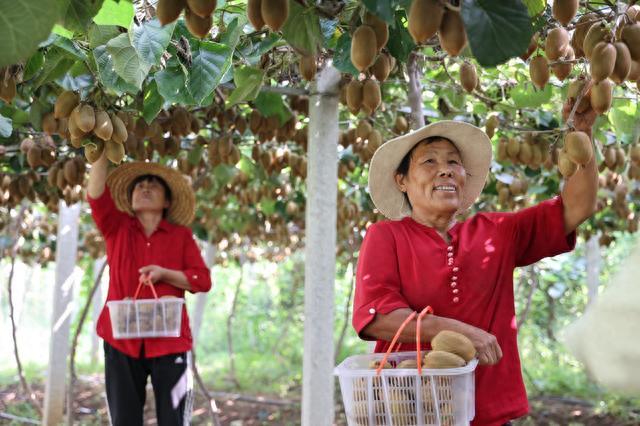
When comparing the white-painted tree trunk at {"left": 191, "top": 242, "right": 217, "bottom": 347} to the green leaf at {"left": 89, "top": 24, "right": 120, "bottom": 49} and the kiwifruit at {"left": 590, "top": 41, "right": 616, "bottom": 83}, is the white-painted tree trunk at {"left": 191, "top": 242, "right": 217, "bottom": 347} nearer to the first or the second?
the green leaf at {"left": 89, "top": 24, "right": 120, "bottom": 49}

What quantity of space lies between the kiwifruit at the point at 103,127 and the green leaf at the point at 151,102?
0.34 ft

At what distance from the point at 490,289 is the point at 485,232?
5.5 inches

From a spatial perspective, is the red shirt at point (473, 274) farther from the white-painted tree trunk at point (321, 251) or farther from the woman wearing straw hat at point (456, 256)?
the white-painted tree trunk at point (321, 251)

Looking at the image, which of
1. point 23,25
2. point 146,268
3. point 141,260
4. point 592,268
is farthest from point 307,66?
point 592,268

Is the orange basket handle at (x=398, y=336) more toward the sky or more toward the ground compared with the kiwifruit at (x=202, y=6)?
more toward the ground

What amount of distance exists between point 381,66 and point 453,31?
0.59 metres

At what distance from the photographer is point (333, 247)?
3158 millimetres

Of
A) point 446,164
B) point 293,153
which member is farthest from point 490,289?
point 293,153

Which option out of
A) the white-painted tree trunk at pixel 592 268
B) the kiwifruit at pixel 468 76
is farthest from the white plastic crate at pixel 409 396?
the white-painted tree trunk at pixel 592 268

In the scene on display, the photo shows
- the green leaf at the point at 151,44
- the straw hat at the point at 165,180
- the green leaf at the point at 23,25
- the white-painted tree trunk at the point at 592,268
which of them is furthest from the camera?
the white-painted tree trunk at the point at 592,268

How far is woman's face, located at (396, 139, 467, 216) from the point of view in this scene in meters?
1.96

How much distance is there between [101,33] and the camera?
187cm

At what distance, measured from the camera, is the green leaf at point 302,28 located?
4.96ft

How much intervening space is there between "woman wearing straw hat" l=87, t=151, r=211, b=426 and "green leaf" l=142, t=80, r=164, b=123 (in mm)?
774
